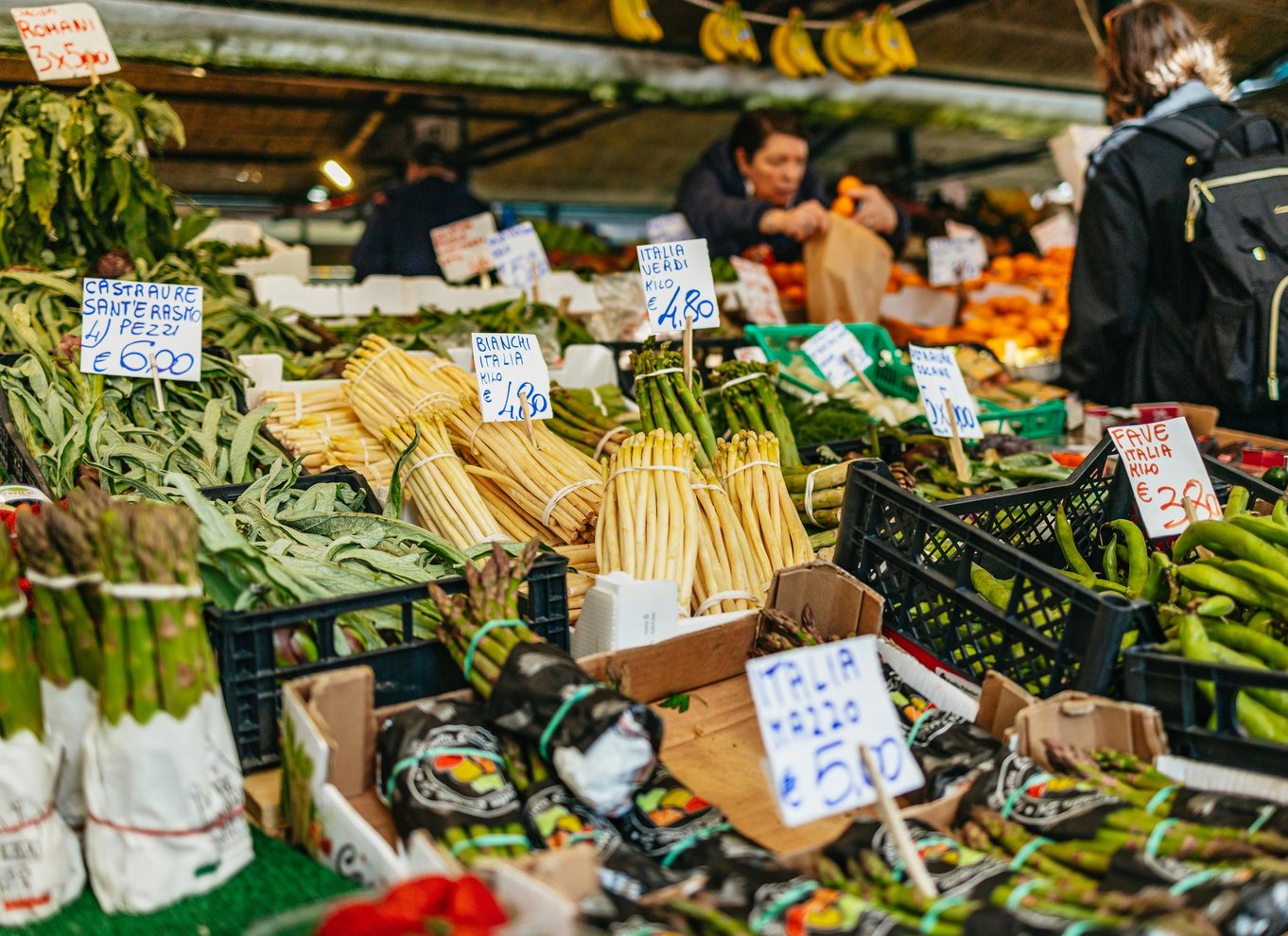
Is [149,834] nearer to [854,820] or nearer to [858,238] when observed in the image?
[854,820]

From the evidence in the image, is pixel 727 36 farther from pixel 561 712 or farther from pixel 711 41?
pixel 561 712

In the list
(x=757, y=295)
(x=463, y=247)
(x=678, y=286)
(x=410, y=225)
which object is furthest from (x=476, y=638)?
(x=410, y=225)

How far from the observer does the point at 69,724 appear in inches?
72.0

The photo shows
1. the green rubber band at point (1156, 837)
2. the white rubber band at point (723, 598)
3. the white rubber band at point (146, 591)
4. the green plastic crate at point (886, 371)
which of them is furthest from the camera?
the green plastic crate at point (886, 371)

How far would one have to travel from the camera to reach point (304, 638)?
2.14 meters

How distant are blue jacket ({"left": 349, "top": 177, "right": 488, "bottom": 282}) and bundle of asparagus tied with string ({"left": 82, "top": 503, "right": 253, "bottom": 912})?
515 centimetres

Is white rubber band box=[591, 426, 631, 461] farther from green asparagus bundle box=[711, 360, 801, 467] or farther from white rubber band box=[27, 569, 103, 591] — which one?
white rubber band box=[27, 569, 103, 591]

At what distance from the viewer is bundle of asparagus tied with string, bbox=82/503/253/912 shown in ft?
5.48

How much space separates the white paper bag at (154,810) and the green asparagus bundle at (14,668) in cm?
10

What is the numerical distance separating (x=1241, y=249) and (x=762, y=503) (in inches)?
92.2

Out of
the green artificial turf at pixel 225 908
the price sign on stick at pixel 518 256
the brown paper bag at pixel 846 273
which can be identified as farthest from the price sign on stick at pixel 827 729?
the brown paper bag at pixel 846 273

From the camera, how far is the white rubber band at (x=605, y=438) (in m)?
3.47

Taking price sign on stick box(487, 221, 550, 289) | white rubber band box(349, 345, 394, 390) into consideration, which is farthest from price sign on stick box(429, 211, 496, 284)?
white rubber band box(349, 345, 394, 390)

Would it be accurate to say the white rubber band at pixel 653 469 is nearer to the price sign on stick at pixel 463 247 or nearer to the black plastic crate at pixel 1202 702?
the black plastic crate at pixel 1202 702
